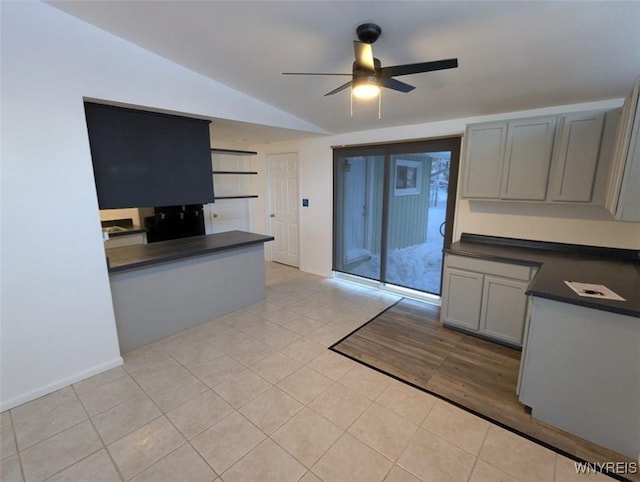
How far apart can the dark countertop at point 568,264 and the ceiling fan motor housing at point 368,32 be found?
195 centimetres

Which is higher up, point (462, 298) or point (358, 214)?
point (358, 214)

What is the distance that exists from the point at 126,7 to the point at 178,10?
1.19ft

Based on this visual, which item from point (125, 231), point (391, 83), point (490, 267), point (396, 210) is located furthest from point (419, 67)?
point (125, 231)

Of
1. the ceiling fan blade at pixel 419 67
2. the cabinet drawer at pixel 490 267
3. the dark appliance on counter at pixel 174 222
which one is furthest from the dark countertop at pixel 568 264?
the dark appliance on counter at pixel 174 222

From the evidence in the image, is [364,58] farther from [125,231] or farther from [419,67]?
[125,231]

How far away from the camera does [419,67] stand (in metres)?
1.73

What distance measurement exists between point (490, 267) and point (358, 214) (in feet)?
7.31

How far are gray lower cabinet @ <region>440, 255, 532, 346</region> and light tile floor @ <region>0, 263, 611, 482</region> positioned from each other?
1.12 metres

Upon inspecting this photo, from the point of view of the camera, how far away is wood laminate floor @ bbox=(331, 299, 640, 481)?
1.87 meters

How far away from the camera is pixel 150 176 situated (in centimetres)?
279

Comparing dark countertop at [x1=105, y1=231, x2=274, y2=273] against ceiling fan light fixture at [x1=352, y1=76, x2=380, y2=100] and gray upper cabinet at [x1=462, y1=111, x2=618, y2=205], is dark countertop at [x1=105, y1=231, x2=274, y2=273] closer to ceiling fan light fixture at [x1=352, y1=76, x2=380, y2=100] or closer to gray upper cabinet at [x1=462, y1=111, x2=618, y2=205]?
ceiling fan light fixture at [x1=352, y1=76, x2=380, y2=100]

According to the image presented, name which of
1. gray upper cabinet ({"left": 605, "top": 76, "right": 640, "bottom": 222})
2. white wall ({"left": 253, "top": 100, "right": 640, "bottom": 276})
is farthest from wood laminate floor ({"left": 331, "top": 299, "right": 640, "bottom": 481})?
gray upper cabinet ({"left": 605, "top": 76, "right": 640, "bottom": 222})

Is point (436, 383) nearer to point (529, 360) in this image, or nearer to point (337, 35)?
point (529, 360)

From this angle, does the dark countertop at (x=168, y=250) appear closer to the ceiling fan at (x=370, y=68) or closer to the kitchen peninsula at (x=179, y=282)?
the kitchen peninsula at (x=179, y=282)
